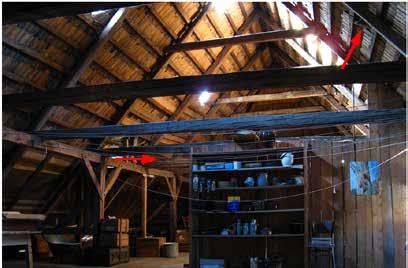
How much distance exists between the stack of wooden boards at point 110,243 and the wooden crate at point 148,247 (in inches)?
72.5

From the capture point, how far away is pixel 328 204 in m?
7.54

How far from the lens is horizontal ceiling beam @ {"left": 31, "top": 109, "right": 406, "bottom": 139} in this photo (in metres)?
6.23

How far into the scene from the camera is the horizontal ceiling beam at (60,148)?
25.7 ft

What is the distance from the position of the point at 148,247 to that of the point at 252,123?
6.76 meters

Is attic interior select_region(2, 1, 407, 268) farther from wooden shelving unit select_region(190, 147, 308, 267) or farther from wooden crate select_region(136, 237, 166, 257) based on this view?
wooden crate select_region(136, 237, 166, 257)

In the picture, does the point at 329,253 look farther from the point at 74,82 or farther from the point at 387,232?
the point at 74,82

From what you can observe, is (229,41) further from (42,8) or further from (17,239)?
(42,8)

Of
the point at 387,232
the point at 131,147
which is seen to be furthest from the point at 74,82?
the point at 387,232

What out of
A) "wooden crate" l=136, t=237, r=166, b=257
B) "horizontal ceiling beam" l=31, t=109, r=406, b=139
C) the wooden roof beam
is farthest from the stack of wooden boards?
the wooden roof beam

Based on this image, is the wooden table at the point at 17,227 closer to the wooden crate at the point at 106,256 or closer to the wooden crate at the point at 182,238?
the wooden crate at the point at 106,256

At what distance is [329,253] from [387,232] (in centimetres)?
93

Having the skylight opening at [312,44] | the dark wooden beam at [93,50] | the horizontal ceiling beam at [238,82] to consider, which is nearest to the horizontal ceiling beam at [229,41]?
the skylight opening at [312,44]

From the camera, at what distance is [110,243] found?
33.5 ft

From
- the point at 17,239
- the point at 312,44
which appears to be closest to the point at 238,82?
the point at 17,239
